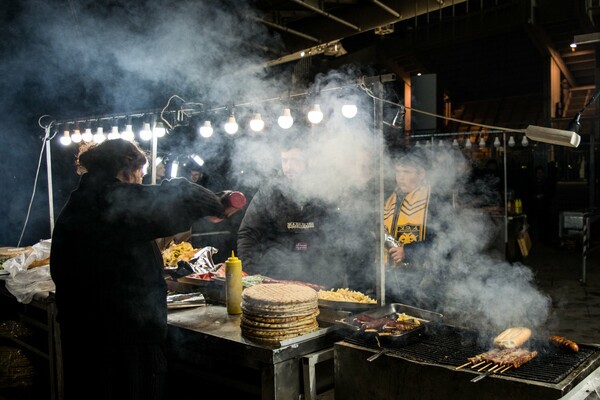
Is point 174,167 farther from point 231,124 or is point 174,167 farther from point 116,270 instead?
point 116,270

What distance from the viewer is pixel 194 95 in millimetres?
7207

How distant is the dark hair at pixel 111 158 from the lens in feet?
8.54

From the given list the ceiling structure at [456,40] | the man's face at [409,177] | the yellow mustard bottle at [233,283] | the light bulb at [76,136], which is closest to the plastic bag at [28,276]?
the yellow mustard bottle at [233,283]

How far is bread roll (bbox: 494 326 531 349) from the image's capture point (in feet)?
7.68

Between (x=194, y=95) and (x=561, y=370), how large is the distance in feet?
20.7

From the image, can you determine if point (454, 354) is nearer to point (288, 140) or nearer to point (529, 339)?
point (529, 339)

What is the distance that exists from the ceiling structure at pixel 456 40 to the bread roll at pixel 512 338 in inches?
199

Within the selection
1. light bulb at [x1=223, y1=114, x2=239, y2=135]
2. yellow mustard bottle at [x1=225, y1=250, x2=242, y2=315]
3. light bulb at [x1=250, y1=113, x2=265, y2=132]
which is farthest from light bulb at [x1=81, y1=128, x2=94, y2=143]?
yellow mustard bottle at [x1=225, y1=250, x2=242, y2=315]

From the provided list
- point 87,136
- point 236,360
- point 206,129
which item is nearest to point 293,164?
point 206,129

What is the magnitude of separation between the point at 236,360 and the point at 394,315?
106cm

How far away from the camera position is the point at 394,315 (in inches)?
119

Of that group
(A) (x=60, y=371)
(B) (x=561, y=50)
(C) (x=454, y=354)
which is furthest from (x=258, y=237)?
(B) (x=561, y=50)

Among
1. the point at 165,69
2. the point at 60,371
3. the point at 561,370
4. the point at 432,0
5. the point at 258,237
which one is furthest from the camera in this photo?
the point at 165,69

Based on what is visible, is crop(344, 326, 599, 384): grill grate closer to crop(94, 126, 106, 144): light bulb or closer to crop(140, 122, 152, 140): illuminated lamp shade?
crop(140, 122, 152, 140): illuminated lamp shade
